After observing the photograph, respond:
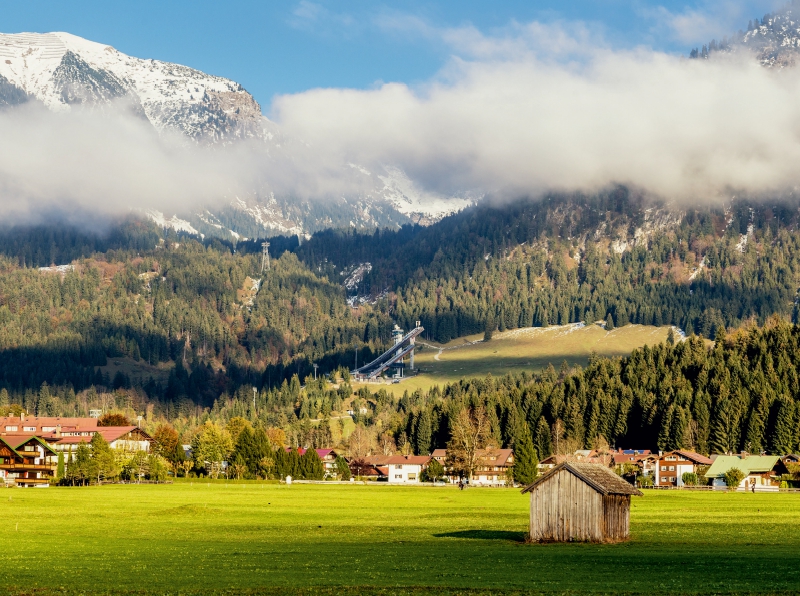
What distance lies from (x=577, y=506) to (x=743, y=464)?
126 metres

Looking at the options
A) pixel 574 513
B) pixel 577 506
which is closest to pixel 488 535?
pixel 574 513

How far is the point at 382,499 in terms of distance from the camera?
453 ft

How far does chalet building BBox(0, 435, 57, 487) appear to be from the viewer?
18962cm

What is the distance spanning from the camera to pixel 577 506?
72.4 m

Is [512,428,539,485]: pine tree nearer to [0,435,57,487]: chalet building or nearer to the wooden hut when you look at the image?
[0,435,57,487]: chalet building

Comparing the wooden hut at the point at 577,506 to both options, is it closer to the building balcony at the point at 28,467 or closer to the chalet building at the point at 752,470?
the chalet building at the point at 752,470

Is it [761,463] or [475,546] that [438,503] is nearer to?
[475,546]

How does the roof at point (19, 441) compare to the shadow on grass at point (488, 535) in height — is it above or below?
above

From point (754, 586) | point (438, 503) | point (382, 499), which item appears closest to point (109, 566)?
point (754, 586)

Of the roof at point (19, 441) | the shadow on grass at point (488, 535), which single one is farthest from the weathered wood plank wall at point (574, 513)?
the roof at point (19, 441)

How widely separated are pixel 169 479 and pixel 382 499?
236ft

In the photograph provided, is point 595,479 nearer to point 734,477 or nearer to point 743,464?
point 734,477

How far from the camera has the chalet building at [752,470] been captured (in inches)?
7106

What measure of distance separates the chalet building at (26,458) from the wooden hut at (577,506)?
5129 inches
